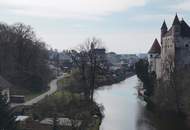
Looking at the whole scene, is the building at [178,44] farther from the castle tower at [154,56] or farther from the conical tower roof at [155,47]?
the conical tower roof at [155,47]

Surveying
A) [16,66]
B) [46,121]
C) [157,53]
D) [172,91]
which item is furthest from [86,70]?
[157,53]

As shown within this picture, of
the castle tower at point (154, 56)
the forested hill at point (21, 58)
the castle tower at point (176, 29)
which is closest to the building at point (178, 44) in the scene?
the castle tower at point (176, 29)

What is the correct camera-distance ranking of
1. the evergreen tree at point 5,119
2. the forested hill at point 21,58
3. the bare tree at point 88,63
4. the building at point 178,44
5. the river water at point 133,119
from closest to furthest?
the evergreen tree at point 5,119, the river water at point 133,119, the bare tree at point 88,63, the forested hill at point 21,58, the building at point 178,44

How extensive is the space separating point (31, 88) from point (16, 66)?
14.2 feet

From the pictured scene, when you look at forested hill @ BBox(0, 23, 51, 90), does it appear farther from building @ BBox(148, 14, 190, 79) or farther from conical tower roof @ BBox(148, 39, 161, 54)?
conical tower roof @ BBox(148, 39, 161, 54)

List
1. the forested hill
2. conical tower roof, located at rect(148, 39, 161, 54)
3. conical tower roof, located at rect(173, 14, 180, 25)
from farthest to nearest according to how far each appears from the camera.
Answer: conical tower roof, located at rect(148, 39, 161, 54), conical tower roof, located at rect(173, 14, 180, 25), the forested hill

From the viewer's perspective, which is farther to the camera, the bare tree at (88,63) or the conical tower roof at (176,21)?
the conical tower roof at (176,21)

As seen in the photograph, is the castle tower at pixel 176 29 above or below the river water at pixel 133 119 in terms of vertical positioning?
above

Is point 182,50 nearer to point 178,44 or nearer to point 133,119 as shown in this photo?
point 178,44

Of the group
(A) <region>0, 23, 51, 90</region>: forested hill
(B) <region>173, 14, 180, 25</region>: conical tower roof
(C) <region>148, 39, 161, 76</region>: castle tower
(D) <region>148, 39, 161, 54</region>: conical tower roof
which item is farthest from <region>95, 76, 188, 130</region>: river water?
(D) <region>148, 39, 161, 54</region>: conical tower roof

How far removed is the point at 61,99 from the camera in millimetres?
30609

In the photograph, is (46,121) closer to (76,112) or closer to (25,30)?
(76,112)

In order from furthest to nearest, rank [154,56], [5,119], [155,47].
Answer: [155,47]
[154,56]
[5,119]

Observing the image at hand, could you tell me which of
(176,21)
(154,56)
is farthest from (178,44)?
(154,56)
